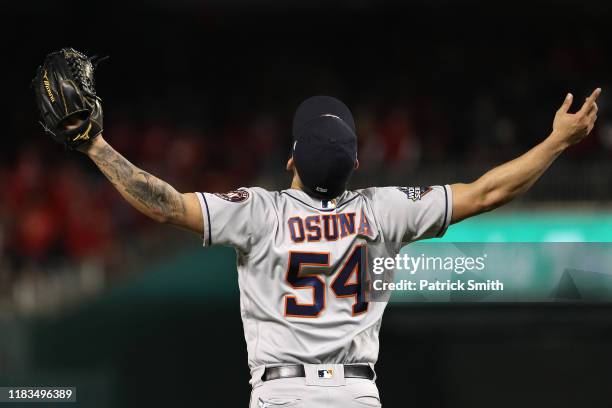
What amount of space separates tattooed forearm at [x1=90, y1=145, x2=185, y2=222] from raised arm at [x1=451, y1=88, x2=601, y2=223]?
31.7 inches

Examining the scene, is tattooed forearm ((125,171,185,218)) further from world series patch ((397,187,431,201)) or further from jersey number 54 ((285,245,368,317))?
world series patch ((397,187,431,201))

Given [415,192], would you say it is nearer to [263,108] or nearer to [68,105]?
[68,105]

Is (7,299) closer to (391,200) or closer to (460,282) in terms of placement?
(460,282)

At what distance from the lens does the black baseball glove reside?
2.26 metres

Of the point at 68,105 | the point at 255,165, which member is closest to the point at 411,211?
the point at 68,105

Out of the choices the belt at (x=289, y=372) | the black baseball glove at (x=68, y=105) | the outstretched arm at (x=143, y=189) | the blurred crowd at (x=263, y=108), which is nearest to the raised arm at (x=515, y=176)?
the belt at (x=289, y=372)

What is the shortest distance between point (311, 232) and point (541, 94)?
5.86 meters

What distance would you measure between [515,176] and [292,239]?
0.66 meters

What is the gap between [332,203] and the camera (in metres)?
2.42

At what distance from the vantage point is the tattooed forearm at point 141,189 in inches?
89.4

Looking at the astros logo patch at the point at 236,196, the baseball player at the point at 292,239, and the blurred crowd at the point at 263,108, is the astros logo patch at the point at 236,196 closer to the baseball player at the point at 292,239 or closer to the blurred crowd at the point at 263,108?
the baseball player at the point at 292,239

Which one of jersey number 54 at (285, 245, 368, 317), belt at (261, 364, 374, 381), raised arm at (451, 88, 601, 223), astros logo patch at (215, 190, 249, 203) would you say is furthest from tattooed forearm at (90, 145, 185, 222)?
raised arm at (451, 88, 601, 223)

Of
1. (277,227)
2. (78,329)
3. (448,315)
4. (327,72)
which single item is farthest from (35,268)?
(277,227)

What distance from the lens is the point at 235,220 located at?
233 cm
